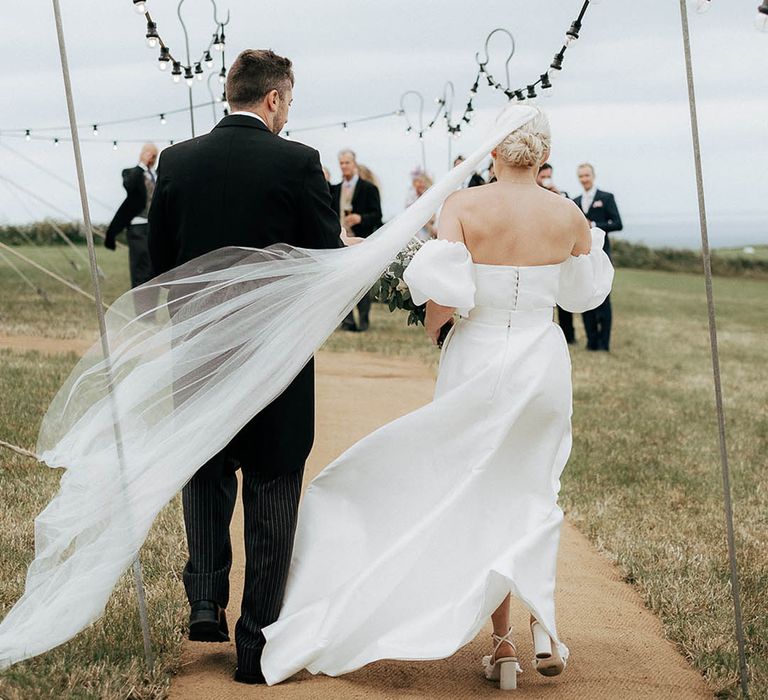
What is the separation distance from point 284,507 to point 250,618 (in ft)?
1.38

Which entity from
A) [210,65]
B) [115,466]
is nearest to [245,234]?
[115,466]

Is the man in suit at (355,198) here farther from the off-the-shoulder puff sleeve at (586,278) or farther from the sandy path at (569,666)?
the off-the-shoulder puff sleeve at (586,278)

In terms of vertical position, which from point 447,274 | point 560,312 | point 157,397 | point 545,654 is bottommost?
point 560,312

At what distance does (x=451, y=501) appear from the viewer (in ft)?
13.5

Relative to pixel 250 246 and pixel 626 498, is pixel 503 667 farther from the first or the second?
pixel 626 498

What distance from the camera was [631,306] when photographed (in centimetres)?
2552

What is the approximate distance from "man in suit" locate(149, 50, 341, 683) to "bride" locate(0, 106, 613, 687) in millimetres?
102

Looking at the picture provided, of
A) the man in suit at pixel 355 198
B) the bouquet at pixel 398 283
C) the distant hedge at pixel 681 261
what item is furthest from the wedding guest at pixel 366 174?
the distant hedge at pixel 681 261

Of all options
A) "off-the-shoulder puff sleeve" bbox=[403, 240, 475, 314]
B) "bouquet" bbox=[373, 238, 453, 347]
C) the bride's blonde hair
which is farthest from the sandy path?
the bride's blonde hair

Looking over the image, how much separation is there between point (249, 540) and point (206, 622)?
33cm

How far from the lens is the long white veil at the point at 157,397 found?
385 centimetres

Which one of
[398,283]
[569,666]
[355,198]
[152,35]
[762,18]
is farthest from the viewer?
[355,198]

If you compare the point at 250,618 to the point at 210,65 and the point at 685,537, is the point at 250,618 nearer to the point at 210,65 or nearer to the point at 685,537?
the point at 685,537

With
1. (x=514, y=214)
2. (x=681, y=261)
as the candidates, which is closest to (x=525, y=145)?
(x=514, y=214)
